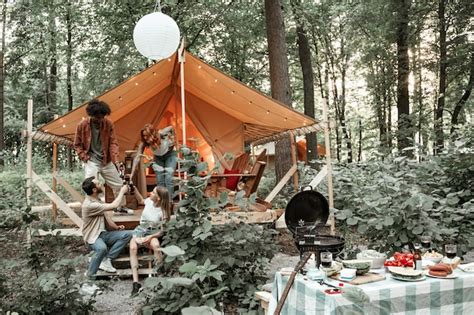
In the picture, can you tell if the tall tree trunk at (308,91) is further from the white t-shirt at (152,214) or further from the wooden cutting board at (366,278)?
the wooden cutting board at (366,278)

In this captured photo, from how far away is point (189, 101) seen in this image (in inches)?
315

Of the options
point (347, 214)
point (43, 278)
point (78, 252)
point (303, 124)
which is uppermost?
point (303, 124)

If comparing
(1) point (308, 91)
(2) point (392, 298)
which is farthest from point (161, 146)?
(1) point (308, 91)

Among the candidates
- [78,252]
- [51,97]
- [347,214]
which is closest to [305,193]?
[347,214]

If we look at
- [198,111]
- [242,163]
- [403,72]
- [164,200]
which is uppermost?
[403,72]

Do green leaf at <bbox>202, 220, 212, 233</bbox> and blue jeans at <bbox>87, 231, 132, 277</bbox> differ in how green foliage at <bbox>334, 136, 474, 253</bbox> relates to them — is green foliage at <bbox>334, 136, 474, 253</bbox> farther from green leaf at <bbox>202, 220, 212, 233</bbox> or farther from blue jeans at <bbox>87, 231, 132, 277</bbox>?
blue jeans at <bbox>87, 231, 132, 277</bbox>

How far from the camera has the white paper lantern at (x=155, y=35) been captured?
4.31 m

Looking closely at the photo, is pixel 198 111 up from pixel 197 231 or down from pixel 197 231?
up

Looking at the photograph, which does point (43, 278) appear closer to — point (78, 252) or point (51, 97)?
point (78, 252)

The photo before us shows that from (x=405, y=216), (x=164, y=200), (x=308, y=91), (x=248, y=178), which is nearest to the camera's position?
(x=405, y=216)

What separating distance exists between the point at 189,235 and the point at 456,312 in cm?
174

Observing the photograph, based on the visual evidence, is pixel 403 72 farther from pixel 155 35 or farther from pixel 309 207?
pixel 309 207

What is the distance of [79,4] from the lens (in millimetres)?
9258

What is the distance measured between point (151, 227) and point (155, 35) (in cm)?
194
